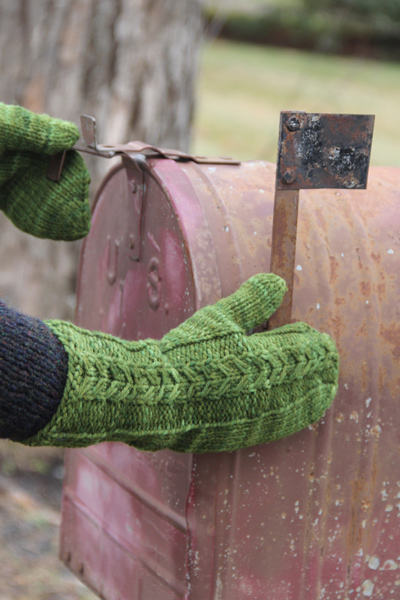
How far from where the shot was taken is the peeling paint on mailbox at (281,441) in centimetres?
132

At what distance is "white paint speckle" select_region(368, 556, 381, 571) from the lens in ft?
4.72

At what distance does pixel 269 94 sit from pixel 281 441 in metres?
12.5

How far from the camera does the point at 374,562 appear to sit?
1.44m

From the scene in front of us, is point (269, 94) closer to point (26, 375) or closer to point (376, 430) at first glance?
point (376, 430)

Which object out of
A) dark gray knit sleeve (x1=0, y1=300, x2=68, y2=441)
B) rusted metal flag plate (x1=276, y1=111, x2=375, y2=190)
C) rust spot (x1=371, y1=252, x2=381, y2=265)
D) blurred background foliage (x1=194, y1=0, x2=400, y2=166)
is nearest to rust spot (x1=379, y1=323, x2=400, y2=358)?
rust spot (x1=371, y1=252, x2=381, y2=265)

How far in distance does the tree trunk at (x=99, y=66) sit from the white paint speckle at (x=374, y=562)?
6.17 ft

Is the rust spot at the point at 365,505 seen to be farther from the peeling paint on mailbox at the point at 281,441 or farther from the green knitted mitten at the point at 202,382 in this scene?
the green knitted mitten at the point at 202,382

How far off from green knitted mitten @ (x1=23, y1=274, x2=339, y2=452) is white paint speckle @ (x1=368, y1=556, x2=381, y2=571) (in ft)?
1.30

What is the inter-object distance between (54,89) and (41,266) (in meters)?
0.74

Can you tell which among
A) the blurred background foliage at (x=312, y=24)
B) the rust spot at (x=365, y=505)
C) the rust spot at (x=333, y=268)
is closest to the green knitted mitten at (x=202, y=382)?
the rust spot at (x=333, y=268)

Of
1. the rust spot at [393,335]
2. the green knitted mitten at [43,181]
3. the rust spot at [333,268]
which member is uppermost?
the green knitted mitten at [43,181]

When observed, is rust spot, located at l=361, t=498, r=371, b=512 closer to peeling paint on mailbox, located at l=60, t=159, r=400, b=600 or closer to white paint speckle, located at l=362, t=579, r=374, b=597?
peeling paint on mailbox, located at l=60, t=159, r=400, b=600

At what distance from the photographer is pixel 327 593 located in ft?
4.70

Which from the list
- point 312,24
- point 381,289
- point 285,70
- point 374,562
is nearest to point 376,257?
point 381,289
